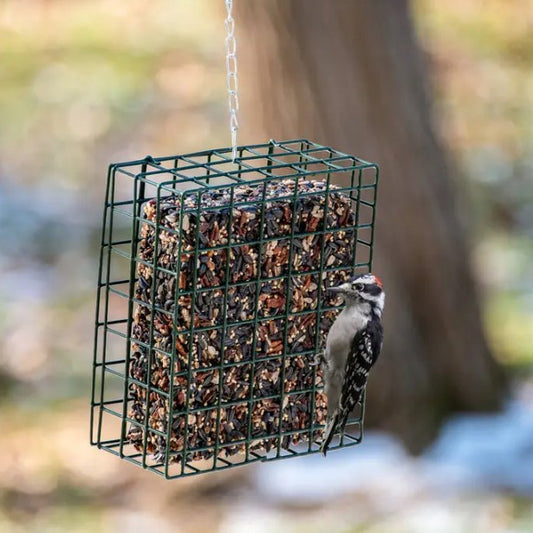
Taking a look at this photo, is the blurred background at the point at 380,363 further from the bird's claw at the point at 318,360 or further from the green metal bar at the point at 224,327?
the green metal bar at the point at 224,327

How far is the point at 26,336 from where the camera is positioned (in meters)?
11.3

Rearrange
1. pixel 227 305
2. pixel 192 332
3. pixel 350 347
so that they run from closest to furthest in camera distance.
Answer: pixel 192 332 < pixel 227 305 < pixel 350 347

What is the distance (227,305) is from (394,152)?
4.41 meters

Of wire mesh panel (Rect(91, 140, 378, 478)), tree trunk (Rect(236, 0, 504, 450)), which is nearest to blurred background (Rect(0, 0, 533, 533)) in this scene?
tree trunk (Rect(236, 0, 504, 450))

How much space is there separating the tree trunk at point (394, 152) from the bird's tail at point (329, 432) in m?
3.83

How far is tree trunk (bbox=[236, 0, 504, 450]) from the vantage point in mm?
8484

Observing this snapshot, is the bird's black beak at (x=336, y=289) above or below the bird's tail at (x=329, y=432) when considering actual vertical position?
above

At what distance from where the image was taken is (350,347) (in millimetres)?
5008

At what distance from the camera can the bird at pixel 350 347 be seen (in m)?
4.96

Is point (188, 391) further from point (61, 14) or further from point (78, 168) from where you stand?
point (61, 14)

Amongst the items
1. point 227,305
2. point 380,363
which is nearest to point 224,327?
point 227,305

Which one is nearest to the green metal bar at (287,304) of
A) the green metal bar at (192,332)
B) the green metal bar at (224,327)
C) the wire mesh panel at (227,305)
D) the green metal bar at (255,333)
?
the wire mesh panel at (227,305)

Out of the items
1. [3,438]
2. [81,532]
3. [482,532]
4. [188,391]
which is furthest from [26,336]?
[188,391]

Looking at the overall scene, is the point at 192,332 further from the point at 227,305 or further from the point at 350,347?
the point at 350,347
